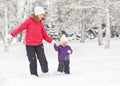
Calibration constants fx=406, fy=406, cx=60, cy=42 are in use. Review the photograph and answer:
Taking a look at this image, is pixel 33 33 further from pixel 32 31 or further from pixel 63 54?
pixel 63 54

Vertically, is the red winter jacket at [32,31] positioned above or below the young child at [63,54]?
above

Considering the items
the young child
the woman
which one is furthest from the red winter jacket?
the young child

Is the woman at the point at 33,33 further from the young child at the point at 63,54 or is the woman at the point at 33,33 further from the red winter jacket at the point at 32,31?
the young child at the point at 63,54

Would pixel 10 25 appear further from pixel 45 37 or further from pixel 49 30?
pixel 45 37

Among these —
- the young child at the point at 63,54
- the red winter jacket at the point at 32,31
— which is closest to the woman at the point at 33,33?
the red winter jacket at the point at 32,31

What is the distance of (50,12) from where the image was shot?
46.7 metres

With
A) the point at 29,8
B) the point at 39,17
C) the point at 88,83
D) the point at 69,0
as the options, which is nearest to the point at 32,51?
the point at 39,17

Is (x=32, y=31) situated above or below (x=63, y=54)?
above

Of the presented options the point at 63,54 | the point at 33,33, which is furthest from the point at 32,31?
the point at 63,54

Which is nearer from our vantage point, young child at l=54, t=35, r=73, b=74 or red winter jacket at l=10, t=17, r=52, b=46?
red winter jacket at l=10, t=17, r=52, b=46

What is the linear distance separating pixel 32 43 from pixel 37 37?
0.67 feet

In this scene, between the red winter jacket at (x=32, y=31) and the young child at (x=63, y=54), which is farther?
the young child at (x=63, y=54)

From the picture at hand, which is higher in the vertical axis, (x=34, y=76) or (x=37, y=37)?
(x=37, y=37)

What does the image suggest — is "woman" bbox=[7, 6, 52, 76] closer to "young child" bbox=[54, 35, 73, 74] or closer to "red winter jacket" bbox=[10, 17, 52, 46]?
"red winter jacket" bbox=[10, 17, 52, 46]
